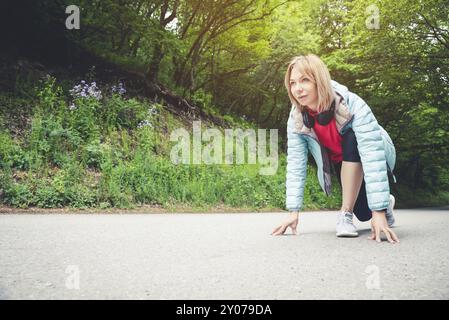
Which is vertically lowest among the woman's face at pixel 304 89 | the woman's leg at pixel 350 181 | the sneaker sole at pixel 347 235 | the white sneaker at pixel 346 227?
the sneaker sole at pixel 347 235

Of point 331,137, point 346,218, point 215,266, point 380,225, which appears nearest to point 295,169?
point 331,137

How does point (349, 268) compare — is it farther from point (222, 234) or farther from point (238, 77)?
point (238, 77)

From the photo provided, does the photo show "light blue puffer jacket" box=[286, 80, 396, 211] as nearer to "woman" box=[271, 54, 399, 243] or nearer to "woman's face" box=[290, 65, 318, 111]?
"woman" box=[271, 54, 399, 243]

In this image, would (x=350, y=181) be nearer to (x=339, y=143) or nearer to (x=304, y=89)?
(x=339, y=143)

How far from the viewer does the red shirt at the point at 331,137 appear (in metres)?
3.96

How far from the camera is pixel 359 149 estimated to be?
3.79m

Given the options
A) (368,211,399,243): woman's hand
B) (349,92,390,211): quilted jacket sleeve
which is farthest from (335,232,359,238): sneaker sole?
(349,92,390,211): quilted jacket sleeve

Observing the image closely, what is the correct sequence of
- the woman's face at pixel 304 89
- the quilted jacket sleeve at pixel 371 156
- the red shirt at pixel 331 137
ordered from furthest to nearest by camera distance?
the red shirt at pixel 331 137 → the woman's face at pixel 304 89 → the quilted jacket sleeve at pixel 371 156

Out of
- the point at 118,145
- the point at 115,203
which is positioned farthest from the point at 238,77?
the point at 115,203

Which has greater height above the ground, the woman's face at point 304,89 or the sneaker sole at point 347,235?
the woman's face at point 304,89

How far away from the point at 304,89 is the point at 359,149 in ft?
2.23

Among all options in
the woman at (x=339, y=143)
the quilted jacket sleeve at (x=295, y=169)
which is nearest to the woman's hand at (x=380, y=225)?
the woman at (x=339, y=143)

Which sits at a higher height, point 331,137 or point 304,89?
point 304,89

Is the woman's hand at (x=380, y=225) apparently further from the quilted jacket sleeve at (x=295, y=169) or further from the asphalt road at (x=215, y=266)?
the quilted jacket sleeve at (x=295, y=169)
